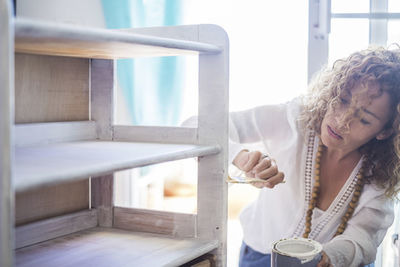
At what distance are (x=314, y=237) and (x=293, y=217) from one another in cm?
10

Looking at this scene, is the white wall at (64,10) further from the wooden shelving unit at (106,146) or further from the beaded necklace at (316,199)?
the beaded necklace at (316,199)

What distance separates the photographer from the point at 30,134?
118 cm

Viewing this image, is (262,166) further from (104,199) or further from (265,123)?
(104,199)

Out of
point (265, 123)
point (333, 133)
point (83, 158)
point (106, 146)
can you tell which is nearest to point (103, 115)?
point (106, 146)

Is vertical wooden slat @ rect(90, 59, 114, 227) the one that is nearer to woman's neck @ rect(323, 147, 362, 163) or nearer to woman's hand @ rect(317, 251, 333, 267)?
woman's hand @ rect(317, 251, 333, 267)

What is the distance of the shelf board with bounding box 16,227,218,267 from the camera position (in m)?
1.11

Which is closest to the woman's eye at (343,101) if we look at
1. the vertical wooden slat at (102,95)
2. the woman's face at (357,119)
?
A: the woman's face at (357,119)

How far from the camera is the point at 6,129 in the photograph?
699mm

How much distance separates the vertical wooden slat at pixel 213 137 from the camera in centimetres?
125

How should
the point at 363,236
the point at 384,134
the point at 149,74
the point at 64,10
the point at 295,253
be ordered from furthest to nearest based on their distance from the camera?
the point at 149,74
the point at 64,10
the point at 384,134
the point at 363,236
the point at 295,253

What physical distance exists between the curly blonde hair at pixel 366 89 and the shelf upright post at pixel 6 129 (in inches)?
43.3

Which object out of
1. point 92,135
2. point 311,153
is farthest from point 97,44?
point 311,153

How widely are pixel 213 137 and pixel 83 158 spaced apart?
39 cm

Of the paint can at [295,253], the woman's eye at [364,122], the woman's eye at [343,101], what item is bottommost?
the paint can at [295,253]
